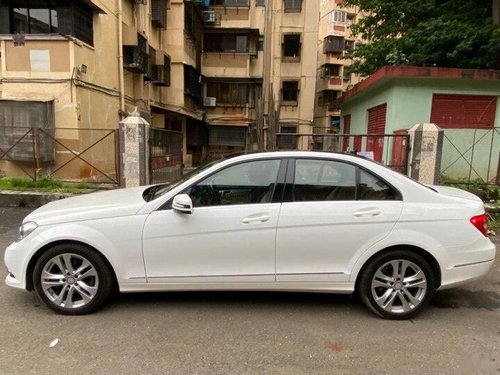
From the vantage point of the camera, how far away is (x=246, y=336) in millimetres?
3180

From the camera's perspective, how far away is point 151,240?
3.41 metres

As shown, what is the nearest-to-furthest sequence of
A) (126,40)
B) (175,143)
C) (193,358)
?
(193,358)
(175,143)
(126,40)

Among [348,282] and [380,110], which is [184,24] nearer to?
[380,110]

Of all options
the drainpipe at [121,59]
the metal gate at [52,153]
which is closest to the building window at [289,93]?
the drainpipe at [121,59]

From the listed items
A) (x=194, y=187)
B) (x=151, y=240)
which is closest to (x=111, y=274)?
(x=151, y=240)

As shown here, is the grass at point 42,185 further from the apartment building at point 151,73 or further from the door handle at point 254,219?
the door handle at point 254,219

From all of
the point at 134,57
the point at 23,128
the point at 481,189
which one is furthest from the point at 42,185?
the point at 481,189

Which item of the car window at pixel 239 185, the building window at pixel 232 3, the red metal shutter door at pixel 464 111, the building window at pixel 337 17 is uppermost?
the building window at pixel 337 17

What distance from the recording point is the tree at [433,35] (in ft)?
34.3

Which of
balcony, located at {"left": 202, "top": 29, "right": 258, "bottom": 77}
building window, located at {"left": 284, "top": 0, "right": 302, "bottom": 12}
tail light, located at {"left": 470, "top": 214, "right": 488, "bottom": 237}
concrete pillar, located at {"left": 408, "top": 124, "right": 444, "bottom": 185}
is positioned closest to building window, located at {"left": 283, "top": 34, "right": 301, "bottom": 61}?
building window, located at {"left": 284, "top": 0, "right": 302, "bottom": 12}

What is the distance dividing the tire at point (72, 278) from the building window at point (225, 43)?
69.7 ft

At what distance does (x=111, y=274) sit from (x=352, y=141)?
939 cm

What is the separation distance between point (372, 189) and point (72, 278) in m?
2.82

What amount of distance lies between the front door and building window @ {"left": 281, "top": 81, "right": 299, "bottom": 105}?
21630 mm
